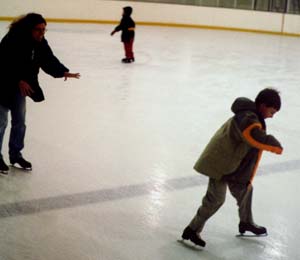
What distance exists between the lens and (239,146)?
2.85m

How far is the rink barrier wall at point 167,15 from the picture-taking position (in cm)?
1828

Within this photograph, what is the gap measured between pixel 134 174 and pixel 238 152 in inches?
61.5

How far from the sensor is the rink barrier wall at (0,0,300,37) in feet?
60.0

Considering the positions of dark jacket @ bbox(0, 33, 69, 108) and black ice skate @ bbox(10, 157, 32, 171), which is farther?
black ice skate @ bbox(10, 157, 32, 171)

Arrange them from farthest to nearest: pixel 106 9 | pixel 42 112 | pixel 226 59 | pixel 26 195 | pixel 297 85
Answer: pixel 106 9, pixel 226 59, pixel 297 85, pixel 42 112, pixel 26 195

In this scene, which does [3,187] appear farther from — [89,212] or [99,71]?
[99,71]

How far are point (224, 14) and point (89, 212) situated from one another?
17.4 meters

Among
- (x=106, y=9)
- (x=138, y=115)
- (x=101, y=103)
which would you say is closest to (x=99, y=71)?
(x=101, y=103)

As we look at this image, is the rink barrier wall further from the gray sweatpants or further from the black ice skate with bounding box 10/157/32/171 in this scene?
the gray sweatpants

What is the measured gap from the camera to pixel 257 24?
19.6m

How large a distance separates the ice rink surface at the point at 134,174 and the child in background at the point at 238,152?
28 centimetres

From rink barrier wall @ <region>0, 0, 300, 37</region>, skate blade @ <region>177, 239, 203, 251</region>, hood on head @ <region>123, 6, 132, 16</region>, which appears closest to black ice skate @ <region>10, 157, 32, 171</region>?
skate blade @ <region>177, 239, 203, 251</region>

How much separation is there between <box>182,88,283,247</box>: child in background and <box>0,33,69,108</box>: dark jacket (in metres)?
1.54

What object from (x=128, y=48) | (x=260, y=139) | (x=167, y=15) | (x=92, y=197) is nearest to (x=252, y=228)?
(x=260, y=139)
